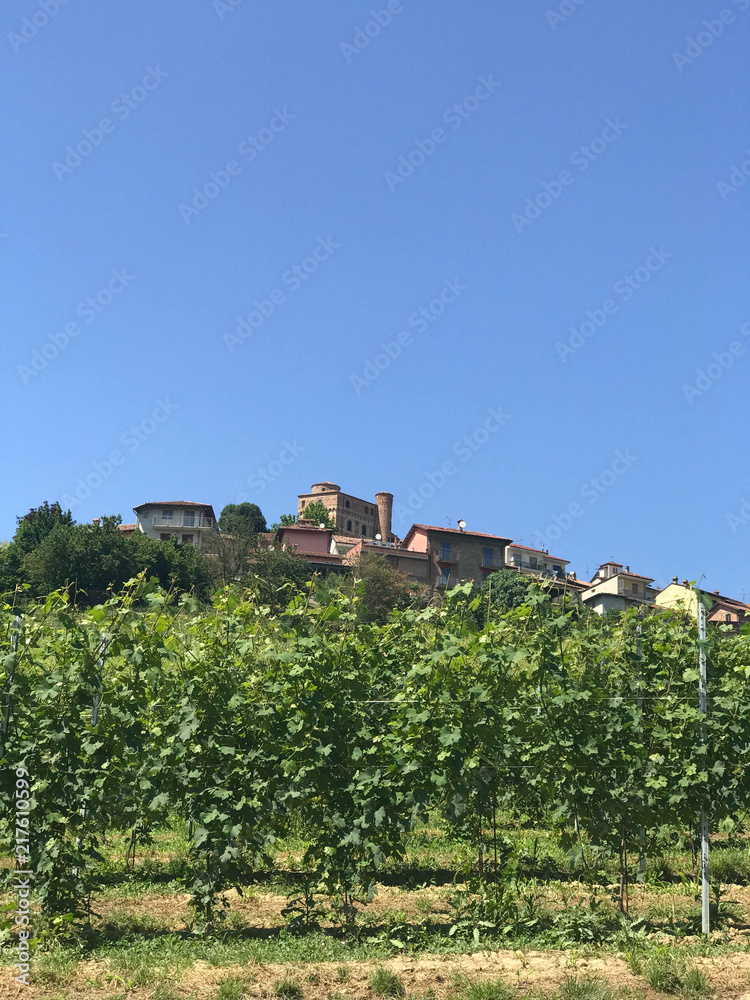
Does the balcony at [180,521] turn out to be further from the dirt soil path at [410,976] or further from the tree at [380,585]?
the dirt soil path at [410,976]

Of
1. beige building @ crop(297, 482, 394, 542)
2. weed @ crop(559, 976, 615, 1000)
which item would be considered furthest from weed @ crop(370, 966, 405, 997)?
beige building @ crop(297, 482, 394, 542)

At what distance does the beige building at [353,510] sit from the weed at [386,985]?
9614 cm

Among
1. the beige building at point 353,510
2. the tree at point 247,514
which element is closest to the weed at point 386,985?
the tree at point 247,514

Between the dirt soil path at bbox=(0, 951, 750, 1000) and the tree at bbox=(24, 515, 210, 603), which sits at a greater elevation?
the tree at bbox=(24, 515, 210, 603)

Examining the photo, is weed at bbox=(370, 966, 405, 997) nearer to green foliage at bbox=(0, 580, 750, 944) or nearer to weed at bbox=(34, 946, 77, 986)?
green foliage at bbox=(0, 580, 750, 944)

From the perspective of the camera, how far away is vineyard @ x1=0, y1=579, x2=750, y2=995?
6.13m

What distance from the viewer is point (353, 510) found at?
107562 mm

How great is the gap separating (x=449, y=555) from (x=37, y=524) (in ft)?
112

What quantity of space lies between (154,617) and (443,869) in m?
3.91

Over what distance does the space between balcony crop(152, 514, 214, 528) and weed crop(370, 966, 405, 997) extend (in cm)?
7493

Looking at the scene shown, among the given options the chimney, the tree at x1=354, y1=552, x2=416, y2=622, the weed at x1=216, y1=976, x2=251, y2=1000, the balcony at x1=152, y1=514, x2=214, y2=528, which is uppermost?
the chimney

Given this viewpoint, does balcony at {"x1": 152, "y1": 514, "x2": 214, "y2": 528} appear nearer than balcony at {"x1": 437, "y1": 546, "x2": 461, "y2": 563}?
No

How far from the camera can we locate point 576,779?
6.67 meters

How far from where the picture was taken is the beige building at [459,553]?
243 feet
